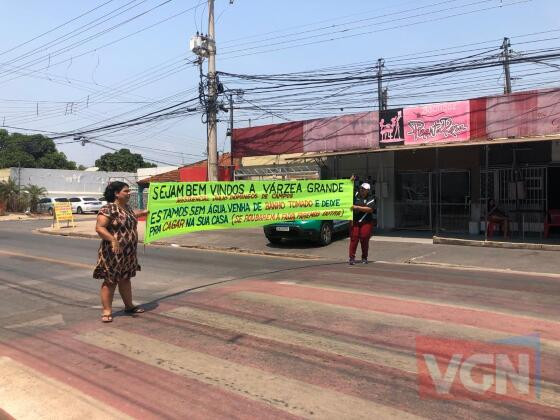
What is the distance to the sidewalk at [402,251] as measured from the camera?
1209cm

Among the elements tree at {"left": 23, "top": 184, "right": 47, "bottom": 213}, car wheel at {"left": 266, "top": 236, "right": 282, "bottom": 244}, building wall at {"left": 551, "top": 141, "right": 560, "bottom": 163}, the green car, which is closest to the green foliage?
tree at {"left": 23, "top": 184, "right": 47, "bottom": 213}

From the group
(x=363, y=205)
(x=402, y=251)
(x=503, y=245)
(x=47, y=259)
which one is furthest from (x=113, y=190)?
(x=503, y=245)

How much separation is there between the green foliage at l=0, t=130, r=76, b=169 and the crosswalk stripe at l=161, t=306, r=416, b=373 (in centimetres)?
7485

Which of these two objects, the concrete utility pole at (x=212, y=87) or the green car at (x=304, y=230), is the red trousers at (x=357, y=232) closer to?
the green car at (x=304, y=230)

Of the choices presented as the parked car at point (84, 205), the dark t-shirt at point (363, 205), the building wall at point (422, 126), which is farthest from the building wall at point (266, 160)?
the parked car at point (84, 205)

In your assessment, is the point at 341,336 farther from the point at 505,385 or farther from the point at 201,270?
the point at 201,270

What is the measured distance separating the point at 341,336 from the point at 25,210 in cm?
4364

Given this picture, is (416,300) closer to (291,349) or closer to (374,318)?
(374,318)

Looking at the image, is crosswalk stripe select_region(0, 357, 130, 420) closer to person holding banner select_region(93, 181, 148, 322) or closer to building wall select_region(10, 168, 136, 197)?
person holding banner select_region(93, 181, 148, 322)

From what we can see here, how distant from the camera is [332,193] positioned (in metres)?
12.1

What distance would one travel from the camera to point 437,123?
17062mm

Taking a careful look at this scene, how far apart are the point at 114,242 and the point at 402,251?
9.55 metres

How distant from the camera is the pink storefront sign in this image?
16.6 meters

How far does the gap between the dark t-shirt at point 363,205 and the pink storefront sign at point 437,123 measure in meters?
6.56
